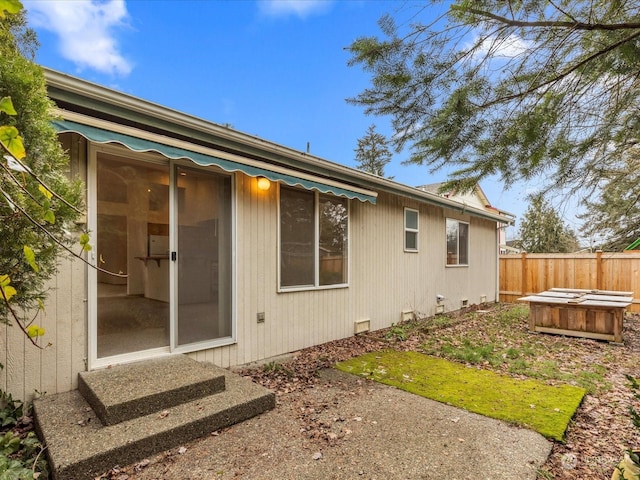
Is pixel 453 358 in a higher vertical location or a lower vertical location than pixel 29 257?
lower

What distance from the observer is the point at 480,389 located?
12.3 ft

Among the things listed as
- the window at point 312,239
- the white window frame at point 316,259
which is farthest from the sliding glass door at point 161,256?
the window at point 312,239

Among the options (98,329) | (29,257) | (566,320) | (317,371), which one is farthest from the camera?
(566,320)

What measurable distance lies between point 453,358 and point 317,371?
208 centimetres

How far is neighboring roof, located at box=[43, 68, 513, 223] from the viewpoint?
292 cm

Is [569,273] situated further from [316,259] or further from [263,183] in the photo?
[263,183]

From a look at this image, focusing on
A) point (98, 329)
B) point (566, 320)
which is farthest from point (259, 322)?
point (566, 320)

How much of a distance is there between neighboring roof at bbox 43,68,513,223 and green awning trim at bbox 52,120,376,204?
100 mm

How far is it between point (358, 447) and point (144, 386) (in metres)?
1.80

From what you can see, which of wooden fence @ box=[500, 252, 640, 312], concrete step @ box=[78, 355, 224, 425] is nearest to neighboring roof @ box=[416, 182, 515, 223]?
wooden fence @ box=[500, 252, 640, 312]

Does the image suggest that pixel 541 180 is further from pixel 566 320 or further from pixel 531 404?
pixel 566 320

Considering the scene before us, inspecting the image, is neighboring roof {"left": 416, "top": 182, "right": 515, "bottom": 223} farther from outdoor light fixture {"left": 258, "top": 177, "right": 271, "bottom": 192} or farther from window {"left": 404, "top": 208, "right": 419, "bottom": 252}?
outdoor light fixture {"left": 258, "top": 177, "right": 271, "bottom": 192}

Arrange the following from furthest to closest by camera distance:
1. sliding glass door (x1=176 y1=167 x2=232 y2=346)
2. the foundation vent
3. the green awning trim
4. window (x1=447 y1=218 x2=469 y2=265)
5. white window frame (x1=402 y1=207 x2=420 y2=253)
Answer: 1. window (x1=447 y1=218 x2=469 y2=265)
2. white window frame (x1=402 y1=207 x2=420 y2=253)
3. the foundation vent
4. sliding glass door (x1=176 y1=167 x2=232 y2=346)
5. the green awning trim

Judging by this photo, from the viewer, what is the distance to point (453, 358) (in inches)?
195
